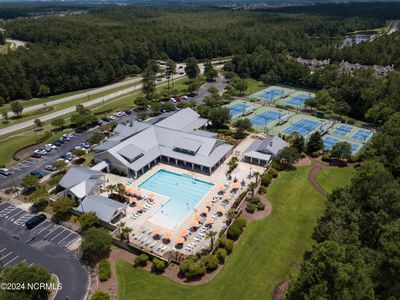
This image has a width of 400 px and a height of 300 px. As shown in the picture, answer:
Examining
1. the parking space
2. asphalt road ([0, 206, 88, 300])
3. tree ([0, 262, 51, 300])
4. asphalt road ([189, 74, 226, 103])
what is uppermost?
tree ([0, 262, 51, 300])

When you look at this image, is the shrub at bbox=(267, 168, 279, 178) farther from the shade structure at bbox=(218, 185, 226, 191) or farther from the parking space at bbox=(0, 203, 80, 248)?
the parking space at bbox=(0, 203, 80, 248)

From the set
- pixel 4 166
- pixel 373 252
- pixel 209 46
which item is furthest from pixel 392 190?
pixel 209 46

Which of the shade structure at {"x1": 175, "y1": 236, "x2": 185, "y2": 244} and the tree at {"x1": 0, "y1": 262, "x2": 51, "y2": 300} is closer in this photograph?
the tree at {"x1": 0, "y1": 262, "x2": 51, "y2": 300}

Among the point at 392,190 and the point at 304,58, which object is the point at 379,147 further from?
the point at 304,58

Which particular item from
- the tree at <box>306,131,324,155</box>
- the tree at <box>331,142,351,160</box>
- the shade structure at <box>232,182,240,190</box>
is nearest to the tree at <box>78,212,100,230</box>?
the shade structure at <box>232,182,240,190</box>

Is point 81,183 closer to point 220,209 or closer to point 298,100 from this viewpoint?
point 220,209

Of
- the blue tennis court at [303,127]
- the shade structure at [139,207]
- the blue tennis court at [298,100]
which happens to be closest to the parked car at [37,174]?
the shade structure at [139,207]
